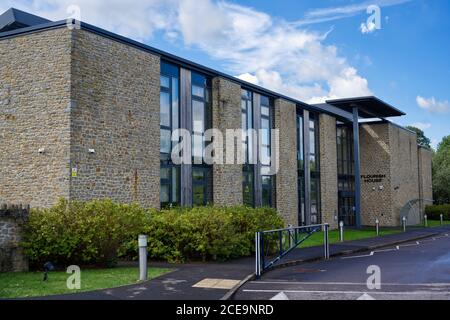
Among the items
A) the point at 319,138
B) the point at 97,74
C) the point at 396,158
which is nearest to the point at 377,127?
the point at 396,158

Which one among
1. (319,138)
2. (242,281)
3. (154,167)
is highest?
(319,138)

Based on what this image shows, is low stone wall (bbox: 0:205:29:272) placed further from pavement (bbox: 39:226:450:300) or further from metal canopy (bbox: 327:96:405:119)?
metal canopy (bbox: 327:96:405:119)

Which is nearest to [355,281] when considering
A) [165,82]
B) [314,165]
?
[165,82]

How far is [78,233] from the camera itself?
1409 centimetres

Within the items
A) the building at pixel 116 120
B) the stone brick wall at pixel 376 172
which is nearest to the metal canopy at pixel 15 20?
the building at pixel 116 120

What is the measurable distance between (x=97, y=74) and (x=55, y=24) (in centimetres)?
207

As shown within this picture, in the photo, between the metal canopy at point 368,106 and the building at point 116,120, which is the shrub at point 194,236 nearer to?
the building at point 116,120

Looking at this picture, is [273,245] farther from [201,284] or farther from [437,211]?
[437,211]

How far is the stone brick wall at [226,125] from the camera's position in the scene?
25.0m

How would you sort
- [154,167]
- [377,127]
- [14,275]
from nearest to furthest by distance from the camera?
[14,275] → [154,167] → [377,127]

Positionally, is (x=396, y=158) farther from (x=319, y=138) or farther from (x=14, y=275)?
(x=14, y=275)

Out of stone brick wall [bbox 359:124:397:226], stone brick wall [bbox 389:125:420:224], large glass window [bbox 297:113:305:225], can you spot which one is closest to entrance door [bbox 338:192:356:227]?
stone brick wall [bbox 359:124:397:226]

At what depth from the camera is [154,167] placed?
2070 cm

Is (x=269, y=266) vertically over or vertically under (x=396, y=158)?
under
